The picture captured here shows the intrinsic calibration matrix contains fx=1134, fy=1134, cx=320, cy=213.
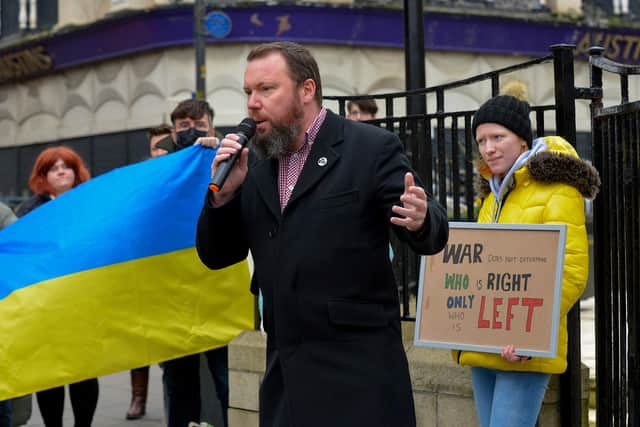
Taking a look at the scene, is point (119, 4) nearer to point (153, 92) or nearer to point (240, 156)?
point (153, 92)

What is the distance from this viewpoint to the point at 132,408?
8633 mm

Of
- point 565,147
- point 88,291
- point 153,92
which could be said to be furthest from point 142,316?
point 153,92

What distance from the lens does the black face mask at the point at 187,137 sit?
6.65 metres

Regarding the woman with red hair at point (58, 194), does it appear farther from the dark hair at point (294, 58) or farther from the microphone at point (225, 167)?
the dark hair at point (294, 58)

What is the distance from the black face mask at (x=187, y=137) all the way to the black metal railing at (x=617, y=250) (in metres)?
2.46

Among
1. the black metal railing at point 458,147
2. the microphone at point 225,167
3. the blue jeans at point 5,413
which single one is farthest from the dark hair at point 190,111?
the microphone at point 225,167

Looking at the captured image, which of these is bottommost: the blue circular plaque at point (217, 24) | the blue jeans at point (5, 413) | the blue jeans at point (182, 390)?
the blue jeans at point (5, 413)

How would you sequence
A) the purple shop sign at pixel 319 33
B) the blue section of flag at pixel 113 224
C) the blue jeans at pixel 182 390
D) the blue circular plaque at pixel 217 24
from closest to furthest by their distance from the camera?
the blue section of flag at pixel 113 224
the blue jeans at pixel 182 390
the blue circular plaque at pixel 217 24
the purple shop sign at pixel 319 33

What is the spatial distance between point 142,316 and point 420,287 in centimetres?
178

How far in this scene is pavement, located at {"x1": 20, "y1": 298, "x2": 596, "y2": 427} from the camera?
290 inches

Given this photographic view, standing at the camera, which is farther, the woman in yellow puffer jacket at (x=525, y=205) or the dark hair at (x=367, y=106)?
the dark hair at (x=367, y=106)

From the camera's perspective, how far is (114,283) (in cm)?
612

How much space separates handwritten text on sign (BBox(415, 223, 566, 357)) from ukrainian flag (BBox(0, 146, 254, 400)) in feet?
5.67

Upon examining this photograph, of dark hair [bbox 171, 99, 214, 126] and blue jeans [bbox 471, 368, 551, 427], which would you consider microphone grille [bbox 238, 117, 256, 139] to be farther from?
dark hair [bbox 171, 99, 214, 126]
